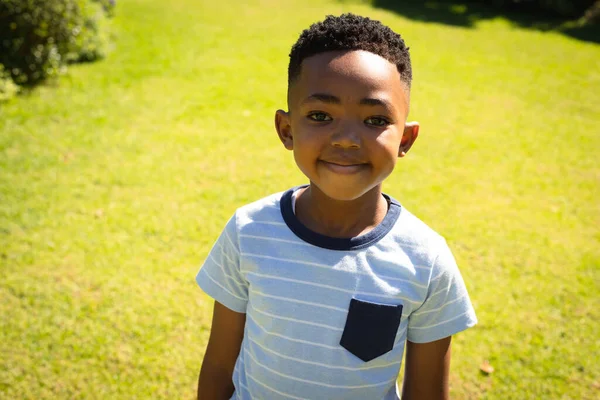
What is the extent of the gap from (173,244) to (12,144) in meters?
2.90

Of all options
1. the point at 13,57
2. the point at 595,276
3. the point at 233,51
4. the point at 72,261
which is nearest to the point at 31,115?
the point at 13,57

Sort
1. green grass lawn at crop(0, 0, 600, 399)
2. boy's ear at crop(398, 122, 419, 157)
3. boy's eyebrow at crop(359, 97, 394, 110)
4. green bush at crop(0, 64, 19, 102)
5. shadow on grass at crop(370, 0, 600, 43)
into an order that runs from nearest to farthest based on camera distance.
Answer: boy's eyebrow at crop(359, 97, 394, 110)
boy's ear at crop(398, 122, 419, 157)
green grass lawn at crop(0, 0, 600, 399)
green bush at crop(0, 64, 19, 102)
shadow on grass at crop(370, 0, 600, 43)

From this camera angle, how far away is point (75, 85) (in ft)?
24.0

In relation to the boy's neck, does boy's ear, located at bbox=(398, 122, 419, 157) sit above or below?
above

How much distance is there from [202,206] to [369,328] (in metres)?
3.47

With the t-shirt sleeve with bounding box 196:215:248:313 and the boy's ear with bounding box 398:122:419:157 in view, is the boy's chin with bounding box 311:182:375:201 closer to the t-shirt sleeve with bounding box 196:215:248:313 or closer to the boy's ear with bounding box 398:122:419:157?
the boy's ear with bounding box 398:122:419:157

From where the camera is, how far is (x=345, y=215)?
1678mm

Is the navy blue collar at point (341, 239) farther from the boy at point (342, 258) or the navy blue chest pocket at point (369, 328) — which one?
the navy blue chest pocket at point (369, 328)

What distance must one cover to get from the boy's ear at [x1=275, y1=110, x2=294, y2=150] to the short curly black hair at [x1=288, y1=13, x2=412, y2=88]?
0.12 metres

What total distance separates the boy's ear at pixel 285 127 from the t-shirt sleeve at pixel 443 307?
0.67 meters

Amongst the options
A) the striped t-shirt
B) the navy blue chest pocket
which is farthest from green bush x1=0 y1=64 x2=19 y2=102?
the navy blue chest pocket

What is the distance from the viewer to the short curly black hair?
1.49 meters

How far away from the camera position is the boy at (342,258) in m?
1.46

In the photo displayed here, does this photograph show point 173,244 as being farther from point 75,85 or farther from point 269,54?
point 269,54
